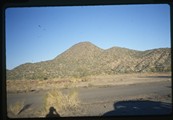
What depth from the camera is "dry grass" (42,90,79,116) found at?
747 centimetres

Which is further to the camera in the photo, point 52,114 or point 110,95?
point 110,95

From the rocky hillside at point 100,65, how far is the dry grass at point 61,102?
20.1ft

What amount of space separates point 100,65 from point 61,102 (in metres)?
12.2

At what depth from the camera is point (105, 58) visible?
829 inches

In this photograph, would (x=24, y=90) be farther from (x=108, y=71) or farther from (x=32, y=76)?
(x=108, y=71)

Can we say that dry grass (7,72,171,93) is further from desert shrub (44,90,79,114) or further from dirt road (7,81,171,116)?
desert shrub (44,90,79,114)

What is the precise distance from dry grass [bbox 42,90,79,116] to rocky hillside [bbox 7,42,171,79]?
613cm

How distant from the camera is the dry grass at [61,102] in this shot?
7.47 m

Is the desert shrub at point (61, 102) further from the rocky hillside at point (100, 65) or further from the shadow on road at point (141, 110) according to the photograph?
the rocky hillside at point (100, 65)

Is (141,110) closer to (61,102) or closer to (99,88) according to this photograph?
(61,102)

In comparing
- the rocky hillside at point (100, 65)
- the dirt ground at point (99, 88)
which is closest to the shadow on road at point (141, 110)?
the dirt ground at point (99, 88)

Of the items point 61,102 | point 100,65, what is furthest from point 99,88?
point 100,65

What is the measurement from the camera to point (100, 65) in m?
19.9

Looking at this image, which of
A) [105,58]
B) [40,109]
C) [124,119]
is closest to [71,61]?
[105,58]
